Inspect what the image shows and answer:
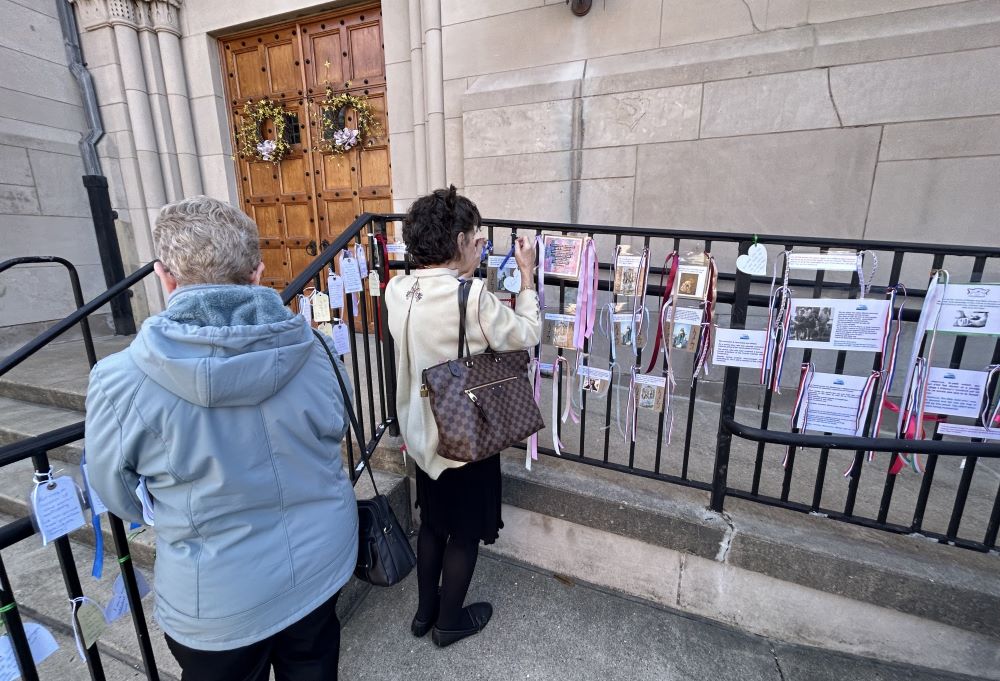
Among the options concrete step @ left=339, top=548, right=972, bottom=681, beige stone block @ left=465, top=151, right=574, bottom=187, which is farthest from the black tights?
beige stone block @ left=465, top=151, right=574, bottom=187

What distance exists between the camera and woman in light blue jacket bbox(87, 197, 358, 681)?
96cm

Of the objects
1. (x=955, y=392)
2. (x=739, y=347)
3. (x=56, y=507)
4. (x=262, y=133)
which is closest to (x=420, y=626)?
(x=56, y=507)

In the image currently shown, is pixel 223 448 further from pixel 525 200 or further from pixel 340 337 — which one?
pixel 525 200

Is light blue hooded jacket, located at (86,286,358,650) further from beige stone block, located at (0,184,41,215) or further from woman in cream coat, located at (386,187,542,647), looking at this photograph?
beige stone block, located at (0,184,41,215)

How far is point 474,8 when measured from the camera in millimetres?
3924

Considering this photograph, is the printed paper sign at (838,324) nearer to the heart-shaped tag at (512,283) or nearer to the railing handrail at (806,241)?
the railing handrail at (806,241)

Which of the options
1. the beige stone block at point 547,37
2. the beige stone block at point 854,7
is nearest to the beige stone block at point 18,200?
the beige stone block at point 547,37

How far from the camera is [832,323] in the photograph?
5.59ft

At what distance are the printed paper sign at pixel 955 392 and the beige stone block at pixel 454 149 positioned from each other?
3638mm

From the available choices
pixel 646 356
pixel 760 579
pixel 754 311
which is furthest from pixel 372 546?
pixel 754 311

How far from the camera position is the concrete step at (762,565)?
1.68 m

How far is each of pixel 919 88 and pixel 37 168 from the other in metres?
8.18

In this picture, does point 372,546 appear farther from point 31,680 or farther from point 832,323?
point 832,323

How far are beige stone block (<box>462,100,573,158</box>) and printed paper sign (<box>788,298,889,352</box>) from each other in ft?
8.51
